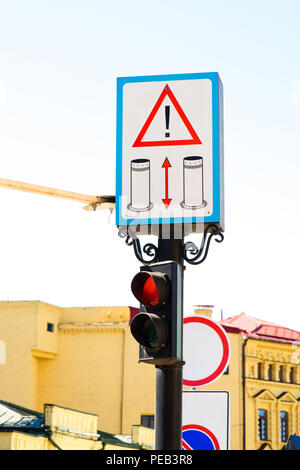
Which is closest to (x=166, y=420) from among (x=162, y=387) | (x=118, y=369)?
(x=162, y=387)

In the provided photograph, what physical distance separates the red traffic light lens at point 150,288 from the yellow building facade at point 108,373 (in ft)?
132

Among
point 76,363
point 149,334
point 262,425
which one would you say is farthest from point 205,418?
point 262,425

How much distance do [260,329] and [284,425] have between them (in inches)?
209

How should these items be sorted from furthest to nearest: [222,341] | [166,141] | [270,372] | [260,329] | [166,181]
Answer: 1. [260,329]
2. [270,372]
3. [222,341]
4. [166,141]
5. [166,181]

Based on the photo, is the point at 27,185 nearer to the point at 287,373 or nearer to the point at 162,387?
the point at 162,387

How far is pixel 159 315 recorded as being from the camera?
655cm

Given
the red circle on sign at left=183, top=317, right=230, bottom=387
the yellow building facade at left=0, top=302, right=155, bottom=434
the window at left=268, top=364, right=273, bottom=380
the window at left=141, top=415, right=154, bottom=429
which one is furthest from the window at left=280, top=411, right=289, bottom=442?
the red circle on sign at left=183, top=317, right=230, bottom=387

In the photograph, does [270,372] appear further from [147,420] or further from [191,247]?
[191,247]

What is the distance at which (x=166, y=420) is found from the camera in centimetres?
663

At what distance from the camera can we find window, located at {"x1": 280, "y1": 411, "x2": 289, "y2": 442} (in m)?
50.2

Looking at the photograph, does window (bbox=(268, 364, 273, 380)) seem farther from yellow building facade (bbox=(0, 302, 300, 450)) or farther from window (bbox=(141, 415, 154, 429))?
window (bbox=(141, 415, 154, 429))

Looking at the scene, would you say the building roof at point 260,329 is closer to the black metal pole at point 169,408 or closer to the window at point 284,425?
the window at point 284,425
